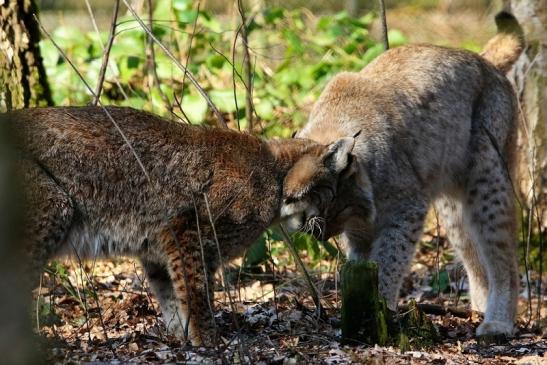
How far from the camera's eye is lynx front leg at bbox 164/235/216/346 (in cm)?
539

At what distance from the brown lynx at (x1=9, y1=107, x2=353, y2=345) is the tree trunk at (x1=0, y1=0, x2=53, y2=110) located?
1.74 metres

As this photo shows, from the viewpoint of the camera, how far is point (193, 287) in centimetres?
543

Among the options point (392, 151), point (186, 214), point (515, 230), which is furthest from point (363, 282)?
point (515, 230)

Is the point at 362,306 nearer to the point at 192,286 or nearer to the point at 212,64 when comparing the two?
the point at 192,286

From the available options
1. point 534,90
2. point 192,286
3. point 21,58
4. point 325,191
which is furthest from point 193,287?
point 534,90

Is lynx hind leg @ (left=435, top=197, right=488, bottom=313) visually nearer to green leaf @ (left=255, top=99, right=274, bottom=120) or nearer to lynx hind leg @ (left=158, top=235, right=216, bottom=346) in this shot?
lynx hind leg @ (left=158, top=235, right=216, bottom=346)

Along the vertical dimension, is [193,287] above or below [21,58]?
below

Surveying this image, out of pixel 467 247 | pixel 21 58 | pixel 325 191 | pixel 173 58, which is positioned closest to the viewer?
pixel 173 58

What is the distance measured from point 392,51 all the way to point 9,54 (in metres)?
2.93

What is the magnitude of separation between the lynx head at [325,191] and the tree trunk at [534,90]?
2.21 m

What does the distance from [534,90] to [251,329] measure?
12.3ft

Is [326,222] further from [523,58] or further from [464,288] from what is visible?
[523,58]

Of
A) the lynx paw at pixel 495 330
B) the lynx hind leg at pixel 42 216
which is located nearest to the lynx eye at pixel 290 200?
the lynx hind leg at pixel 42 216

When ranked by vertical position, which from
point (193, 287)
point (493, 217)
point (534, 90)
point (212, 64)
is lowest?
point (193, 287)
